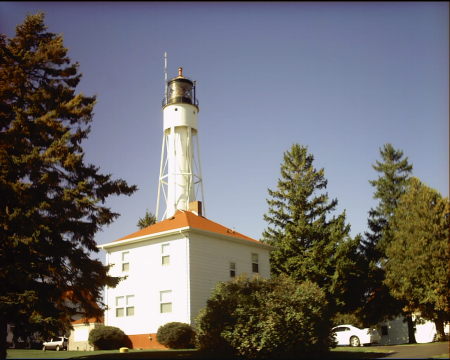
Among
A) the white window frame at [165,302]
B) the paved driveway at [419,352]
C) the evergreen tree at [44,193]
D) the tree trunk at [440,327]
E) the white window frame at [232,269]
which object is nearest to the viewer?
the evergreen tree at [44,193]

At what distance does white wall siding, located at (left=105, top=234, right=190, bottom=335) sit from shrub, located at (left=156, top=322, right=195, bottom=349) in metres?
1.21

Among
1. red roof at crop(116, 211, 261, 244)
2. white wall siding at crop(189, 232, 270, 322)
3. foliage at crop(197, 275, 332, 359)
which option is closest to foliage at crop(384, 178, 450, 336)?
white wall siding at crop(189, 232, 270, 322)

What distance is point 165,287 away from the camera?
104ft

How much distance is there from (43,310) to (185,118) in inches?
1100

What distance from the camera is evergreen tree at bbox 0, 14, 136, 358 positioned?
18.3 m

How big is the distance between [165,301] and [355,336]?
1323 centimetres

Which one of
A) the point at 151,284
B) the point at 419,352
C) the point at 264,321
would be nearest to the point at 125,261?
the point at 151,284

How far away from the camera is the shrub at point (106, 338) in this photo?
29.6 metres

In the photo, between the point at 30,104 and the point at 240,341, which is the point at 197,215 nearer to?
the point at 240,341

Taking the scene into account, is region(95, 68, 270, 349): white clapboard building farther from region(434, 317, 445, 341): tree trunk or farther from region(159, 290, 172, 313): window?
region(434, 317, 445, 341): tree trunk

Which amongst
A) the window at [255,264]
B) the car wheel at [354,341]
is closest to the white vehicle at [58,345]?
the window at [255,264]

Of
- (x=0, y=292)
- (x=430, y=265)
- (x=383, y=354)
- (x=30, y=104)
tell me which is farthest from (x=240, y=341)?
(x=430, y=265)

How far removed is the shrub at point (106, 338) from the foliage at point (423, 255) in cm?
1935

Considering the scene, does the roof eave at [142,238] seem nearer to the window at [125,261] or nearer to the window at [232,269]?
the window at [125,261]
